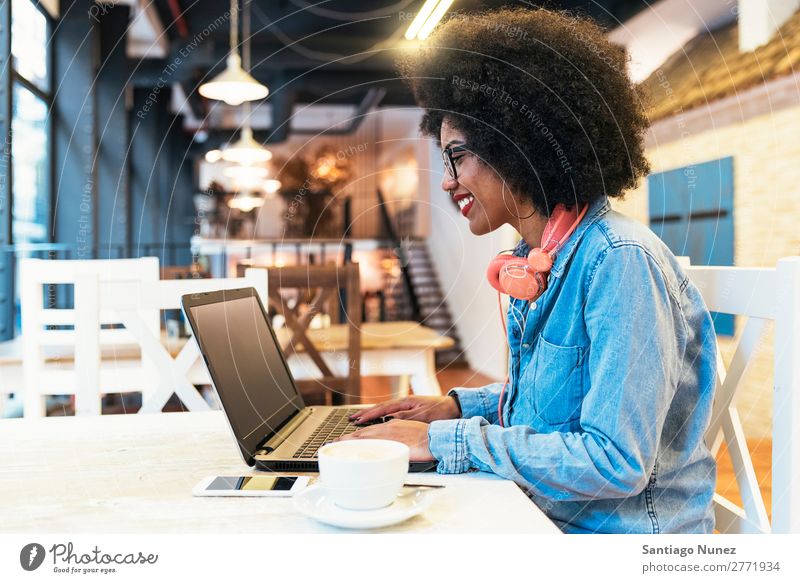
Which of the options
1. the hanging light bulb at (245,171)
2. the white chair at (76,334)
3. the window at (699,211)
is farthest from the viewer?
the hanging light bulb at (245,171)

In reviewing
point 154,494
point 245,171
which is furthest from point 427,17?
point 245,171

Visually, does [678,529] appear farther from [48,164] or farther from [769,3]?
[48,164]

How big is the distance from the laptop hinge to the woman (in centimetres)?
9

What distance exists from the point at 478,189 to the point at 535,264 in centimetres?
14

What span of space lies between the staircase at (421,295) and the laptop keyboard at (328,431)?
15.2 feet

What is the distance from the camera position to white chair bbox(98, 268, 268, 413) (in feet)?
3.70

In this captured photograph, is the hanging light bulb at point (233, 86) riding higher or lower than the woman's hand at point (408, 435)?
higher

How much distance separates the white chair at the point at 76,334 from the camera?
3.56 feet

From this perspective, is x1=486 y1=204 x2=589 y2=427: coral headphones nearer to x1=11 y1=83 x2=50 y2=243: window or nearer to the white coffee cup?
the white coffee cup

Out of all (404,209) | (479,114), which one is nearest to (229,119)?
(404,209)

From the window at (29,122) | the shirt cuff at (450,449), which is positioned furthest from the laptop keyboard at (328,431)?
the window at (29,122)

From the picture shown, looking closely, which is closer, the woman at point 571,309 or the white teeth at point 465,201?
the woman at point 571,309

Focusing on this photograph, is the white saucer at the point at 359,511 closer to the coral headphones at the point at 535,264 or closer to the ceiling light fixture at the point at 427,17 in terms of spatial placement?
the coral headphones at the point at 535,264

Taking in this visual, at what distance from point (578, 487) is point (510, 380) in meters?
0.22
